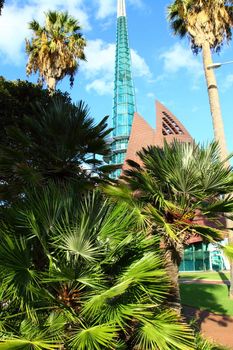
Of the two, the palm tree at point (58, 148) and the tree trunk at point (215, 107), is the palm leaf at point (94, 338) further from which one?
the tree trunk at point (215, 107)

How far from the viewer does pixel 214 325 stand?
11781 mm

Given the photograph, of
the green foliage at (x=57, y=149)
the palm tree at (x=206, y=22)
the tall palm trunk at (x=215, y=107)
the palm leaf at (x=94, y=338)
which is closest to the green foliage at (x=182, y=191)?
the green foliage at (x=57, y=149)

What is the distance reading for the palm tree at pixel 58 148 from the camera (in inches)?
304

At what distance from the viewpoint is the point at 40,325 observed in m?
A: 4.84

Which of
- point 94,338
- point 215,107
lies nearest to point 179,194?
point 94,338

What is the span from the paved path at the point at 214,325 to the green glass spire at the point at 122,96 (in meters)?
50.8

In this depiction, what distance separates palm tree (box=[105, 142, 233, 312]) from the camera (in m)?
7.63

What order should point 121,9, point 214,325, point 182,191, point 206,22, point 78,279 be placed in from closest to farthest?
point 78,279
point 182,191
point 214,325
point 206,22
point 121,9

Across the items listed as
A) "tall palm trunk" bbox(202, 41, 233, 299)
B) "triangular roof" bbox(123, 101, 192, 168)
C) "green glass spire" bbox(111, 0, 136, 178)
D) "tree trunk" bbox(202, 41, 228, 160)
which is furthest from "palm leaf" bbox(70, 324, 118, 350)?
"green glass spire" bbox(111, 0, 136, 178)

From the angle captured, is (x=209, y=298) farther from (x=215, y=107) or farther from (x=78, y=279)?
(x=78, y=279)

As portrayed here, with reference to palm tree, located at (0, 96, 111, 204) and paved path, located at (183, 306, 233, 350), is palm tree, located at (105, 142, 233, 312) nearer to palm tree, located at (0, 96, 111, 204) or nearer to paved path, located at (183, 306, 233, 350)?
palm tree, located at (0, 96, 111, 204)

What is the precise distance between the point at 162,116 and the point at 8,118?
28107 millimetres

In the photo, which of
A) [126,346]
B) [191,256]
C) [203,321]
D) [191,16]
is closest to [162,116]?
[191,256]

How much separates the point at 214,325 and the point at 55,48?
15.2m
